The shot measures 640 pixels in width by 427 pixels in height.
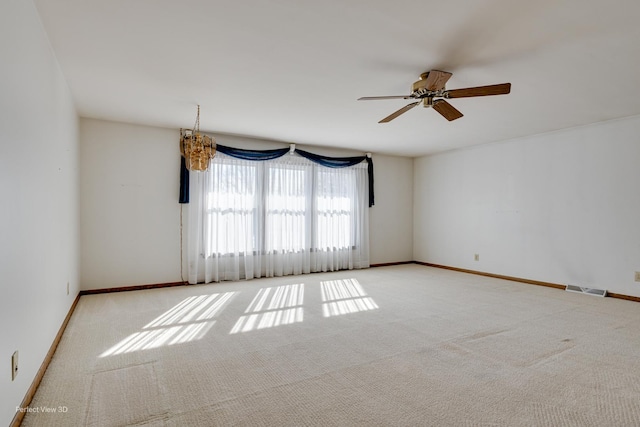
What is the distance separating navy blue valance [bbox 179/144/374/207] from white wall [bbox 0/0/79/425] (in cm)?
196

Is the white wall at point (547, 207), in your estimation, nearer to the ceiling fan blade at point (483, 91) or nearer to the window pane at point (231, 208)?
the ceiling fan blade at point (483, 91)

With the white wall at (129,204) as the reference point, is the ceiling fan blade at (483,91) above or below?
above

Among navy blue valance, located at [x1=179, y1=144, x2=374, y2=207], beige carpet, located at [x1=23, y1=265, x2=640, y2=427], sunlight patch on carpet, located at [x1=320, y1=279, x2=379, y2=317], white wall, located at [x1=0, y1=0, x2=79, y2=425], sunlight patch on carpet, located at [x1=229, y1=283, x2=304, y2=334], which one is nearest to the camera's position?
white wall, located at [x1=0, y1=0, x2=79, y2=425]

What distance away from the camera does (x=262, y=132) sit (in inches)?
209

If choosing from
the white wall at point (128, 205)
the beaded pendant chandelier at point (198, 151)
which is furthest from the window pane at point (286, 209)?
the beaded pendant chandelier at point (198, 151)

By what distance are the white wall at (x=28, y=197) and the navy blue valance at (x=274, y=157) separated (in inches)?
77.3

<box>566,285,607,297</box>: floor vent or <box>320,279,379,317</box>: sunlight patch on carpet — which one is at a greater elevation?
<box>566,285,607,297</box>: floor vent

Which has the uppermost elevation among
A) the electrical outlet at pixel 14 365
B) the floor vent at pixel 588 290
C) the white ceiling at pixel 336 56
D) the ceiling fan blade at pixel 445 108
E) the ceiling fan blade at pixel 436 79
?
the white ceiling at pixel 336 56

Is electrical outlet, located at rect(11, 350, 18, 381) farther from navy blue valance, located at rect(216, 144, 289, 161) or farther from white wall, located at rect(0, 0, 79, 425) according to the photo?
navy blue valance, located at rect(216, 144, 289, 161)

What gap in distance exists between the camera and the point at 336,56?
109 inches

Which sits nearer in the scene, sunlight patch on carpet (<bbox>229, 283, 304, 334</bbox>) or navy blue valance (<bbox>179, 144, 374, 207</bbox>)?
sunlight patch on carpet (<bbox>229, 283, 304, 334</bbox>)

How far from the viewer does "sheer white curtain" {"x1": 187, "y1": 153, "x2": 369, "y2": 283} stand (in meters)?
5.28

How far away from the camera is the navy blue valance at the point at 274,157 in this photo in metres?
5.13

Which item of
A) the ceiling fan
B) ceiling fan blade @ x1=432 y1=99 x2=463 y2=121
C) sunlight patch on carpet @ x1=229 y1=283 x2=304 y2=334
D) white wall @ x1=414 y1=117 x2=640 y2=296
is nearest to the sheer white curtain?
sunlight patch on carpet @ x1=229 y1=283 x2=304 y2=334
